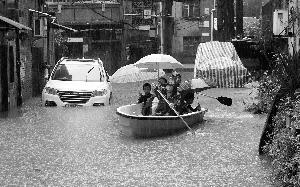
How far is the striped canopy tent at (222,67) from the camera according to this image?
108ft

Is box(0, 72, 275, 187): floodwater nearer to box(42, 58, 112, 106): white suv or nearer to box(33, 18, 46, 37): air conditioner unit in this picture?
box(42, 58, 112, 106): white suv

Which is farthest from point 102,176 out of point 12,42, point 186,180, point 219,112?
point 12,42

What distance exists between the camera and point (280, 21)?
20969 mm

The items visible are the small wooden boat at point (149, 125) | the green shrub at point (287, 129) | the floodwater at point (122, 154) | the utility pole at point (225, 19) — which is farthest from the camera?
the utility pole at point (225, 19)

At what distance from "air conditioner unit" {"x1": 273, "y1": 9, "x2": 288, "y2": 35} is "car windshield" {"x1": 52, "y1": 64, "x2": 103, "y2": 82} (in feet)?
23.2

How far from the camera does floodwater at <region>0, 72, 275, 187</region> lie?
11.6m

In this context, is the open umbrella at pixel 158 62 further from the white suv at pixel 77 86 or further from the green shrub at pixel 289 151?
the green shrub at pixel 289 151

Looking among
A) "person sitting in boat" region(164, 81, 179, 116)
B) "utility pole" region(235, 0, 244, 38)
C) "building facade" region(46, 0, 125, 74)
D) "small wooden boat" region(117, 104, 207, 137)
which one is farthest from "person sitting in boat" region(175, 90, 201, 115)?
"building facade" region(46, 0, 125, 74)

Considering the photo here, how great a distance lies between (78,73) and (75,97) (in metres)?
1.61

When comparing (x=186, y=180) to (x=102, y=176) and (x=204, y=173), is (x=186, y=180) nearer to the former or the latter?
(x=204, y=173)

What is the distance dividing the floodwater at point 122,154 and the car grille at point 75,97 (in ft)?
6.61

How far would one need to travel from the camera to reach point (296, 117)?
33.7 ft

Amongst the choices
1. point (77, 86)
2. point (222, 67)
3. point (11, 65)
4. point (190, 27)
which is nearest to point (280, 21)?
point (77, 86)

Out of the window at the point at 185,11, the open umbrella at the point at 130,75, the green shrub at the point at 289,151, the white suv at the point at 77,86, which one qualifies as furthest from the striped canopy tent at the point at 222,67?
the window at the point at 185,11
